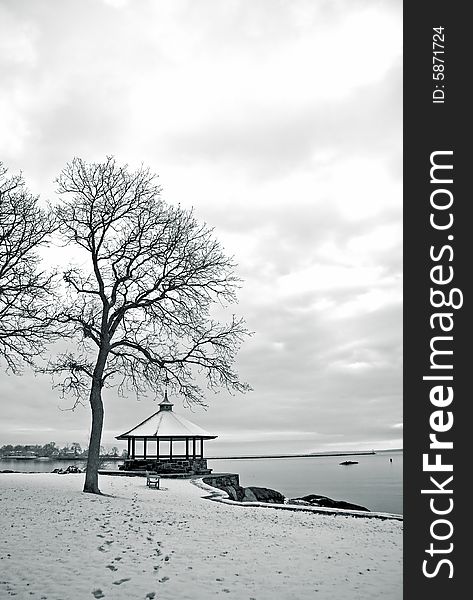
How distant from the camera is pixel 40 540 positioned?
1214cm

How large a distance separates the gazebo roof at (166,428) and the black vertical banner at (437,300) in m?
27.3

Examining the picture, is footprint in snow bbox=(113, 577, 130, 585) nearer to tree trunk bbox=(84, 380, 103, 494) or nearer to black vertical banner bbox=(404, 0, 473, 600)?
black vertical banner bbox=(404, 0, 473, 600)

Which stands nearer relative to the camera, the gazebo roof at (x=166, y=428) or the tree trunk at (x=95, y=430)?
the tree trunk at (x=95, y=430)

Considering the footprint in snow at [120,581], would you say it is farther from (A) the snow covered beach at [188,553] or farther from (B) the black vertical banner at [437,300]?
(B) the black vertical banner at [437,300]

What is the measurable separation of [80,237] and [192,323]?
4.74 metres

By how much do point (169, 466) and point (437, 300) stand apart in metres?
26.4

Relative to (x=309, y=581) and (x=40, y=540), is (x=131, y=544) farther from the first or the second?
(x=309, y=581)

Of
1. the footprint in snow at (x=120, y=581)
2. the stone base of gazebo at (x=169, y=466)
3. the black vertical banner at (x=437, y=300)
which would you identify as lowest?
the stone base of gazebo at (x=169, y=466)

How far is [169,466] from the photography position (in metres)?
34.3

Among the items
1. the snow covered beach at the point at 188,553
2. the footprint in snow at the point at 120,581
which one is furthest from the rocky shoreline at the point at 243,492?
the footprint in snow at the point at 120,581

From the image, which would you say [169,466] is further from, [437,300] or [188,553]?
[437,300]

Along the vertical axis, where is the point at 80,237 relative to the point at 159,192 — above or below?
below

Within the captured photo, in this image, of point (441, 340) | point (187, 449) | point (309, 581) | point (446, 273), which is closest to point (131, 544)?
point (309, 581)

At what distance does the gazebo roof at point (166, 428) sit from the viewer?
36.4 meters
